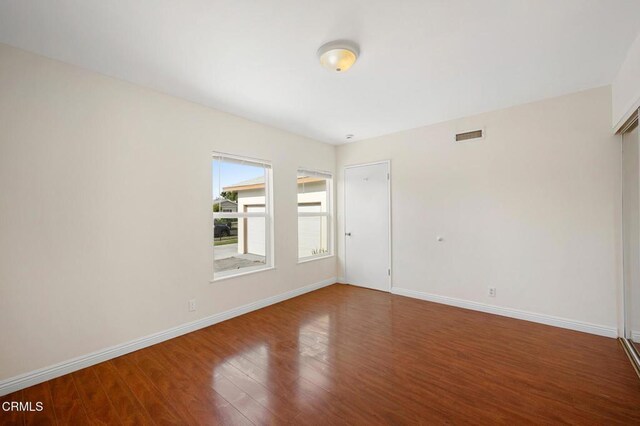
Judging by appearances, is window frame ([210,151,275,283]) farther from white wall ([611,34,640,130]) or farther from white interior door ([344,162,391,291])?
white wall ([611,34,640,130])

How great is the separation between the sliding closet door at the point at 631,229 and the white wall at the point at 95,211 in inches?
164

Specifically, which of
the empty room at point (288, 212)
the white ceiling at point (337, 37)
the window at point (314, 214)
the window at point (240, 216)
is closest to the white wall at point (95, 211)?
the empty room at point (288, 212)

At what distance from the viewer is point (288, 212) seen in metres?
4.21

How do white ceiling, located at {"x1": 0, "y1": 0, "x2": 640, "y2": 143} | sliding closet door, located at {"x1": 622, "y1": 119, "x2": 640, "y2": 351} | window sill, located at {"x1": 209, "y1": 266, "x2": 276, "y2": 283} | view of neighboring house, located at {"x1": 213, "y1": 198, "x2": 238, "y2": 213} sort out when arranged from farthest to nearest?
1. view of neighboring house, located at {"x1": 213, "y1": 198, "x2": 238, "y2": 213}
2. window sill, located at {"x1": 209, "y1": 266, "x2": 276, "y2": 283}
3. sliding closet door, located at {"x1": 622, "y1": 119, "x2": 640, "y2": 351}
4. white ceiling, located at {"x1": 0, "y1": 0, "x2": 640, "y2": 143}

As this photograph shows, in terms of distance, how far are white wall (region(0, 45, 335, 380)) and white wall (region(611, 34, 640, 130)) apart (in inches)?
153

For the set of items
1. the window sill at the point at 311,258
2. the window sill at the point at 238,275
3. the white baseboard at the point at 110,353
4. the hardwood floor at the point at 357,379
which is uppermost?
the window sill at the point at 311,258

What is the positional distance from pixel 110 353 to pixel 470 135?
476 cm

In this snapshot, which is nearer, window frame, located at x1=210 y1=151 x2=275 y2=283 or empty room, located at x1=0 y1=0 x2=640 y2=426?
empty room, located at x1=0 y1=0 x2=640 y2=426

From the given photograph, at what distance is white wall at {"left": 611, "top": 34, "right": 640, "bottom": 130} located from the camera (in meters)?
2.10

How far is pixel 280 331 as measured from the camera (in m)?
3.03

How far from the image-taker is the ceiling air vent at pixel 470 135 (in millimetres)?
3562

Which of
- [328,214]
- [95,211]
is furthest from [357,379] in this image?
[328,214]

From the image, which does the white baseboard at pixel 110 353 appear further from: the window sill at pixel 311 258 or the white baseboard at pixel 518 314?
the white baseboard at pixel 518 314

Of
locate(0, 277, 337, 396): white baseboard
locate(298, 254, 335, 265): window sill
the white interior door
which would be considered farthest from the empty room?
the white interior door
